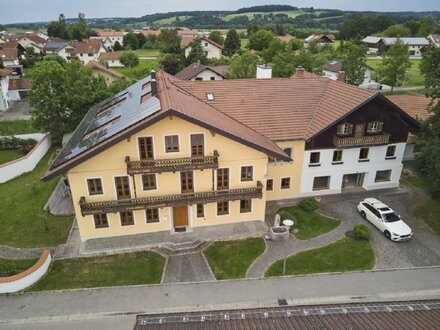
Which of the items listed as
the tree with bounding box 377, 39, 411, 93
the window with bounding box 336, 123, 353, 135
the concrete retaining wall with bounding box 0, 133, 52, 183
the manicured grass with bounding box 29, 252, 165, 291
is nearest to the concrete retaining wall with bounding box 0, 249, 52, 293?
the manicured grass with bounding box 29, 252, 165, 291

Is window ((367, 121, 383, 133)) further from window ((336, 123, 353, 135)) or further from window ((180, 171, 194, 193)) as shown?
window ((180, 171, 194, 193))

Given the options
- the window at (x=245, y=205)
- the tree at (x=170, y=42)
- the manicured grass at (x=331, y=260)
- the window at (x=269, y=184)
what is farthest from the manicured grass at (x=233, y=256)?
the tree at (x=170, y=42)

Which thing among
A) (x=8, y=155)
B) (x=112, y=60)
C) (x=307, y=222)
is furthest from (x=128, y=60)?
(x=307, y=222)

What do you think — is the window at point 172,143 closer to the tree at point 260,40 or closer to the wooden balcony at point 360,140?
the wooden balcony at point 360,140

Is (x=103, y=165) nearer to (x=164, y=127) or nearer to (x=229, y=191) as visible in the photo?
(x=164, y=127)

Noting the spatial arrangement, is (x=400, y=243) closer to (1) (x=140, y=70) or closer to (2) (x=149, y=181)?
(2) (x=149, y=181)
